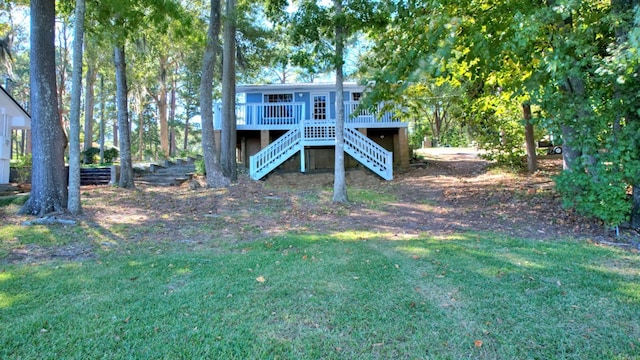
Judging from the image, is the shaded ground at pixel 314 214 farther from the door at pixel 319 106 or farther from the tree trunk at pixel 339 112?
the door at pixel 319 106

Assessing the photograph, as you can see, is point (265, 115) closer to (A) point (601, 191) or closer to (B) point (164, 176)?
(B) point (164, 176)

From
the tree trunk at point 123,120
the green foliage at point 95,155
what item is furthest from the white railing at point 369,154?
the green foliage at point 95,155

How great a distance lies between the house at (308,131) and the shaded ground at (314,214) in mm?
1715

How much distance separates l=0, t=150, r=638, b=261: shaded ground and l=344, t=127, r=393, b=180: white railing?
1261mm

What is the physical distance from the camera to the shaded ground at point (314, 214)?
5.96 m

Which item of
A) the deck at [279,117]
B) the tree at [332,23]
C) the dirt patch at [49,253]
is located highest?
the tree at [332,23]

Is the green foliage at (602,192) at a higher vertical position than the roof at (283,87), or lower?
lower

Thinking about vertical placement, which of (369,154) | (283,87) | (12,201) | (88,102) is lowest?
(12,201)

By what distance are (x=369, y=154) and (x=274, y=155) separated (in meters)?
3.70

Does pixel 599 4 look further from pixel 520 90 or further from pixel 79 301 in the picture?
pixel 79 301

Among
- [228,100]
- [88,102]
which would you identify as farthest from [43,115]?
[88,102]

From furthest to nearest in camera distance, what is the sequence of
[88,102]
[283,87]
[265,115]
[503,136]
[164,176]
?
[88,102] < [283,87] < [265,115] < [164,176] < [503,136]

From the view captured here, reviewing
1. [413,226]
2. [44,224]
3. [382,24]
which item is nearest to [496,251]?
[413,226]

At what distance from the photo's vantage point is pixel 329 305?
330 cm
